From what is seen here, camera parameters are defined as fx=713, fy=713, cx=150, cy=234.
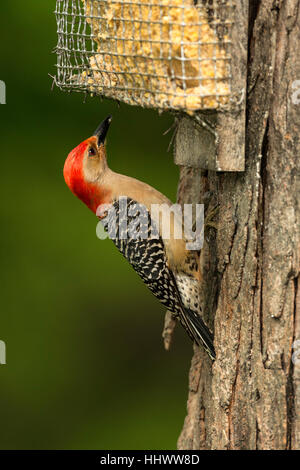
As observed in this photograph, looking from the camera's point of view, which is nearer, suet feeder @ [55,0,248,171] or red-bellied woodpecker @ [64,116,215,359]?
suet feeder @ [55,0,248,171]

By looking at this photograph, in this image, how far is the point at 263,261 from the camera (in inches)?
102

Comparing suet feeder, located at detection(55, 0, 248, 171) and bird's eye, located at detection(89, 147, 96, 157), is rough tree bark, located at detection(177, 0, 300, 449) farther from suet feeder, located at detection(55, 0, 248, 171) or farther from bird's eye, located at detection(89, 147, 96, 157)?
bird's eye, located at detection(89, 147, 96, 157)

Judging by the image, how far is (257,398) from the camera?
266cm

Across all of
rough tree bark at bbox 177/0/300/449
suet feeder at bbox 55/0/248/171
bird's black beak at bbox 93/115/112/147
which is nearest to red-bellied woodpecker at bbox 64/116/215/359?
bird's black beak at bbox 93/115/112/147

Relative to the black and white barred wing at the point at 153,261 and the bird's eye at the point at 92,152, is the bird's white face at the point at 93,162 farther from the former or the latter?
the black and white barred wing at the point at 153,261

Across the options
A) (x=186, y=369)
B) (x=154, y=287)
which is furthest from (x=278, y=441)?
(x=186, y=369)

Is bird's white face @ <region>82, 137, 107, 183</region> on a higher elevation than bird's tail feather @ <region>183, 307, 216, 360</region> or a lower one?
higher

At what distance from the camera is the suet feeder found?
237 centimetres

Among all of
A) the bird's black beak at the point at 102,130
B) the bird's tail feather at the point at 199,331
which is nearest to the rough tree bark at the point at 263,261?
the bird's tail feather at the point at 199,331

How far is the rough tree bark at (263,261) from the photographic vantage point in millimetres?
2443

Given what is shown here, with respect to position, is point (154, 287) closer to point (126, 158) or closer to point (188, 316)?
point (188, 316)

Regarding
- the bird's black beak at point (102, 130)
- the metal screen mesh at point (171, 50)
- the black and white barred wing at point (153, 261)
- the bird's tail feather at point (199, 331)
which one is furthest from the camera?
the bird's black beak at point (102, 130)

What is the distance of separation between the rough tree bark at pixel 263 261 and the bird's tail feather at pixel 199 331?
0.08 meters

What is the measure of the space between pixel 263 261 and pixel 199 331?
21.8 inches
